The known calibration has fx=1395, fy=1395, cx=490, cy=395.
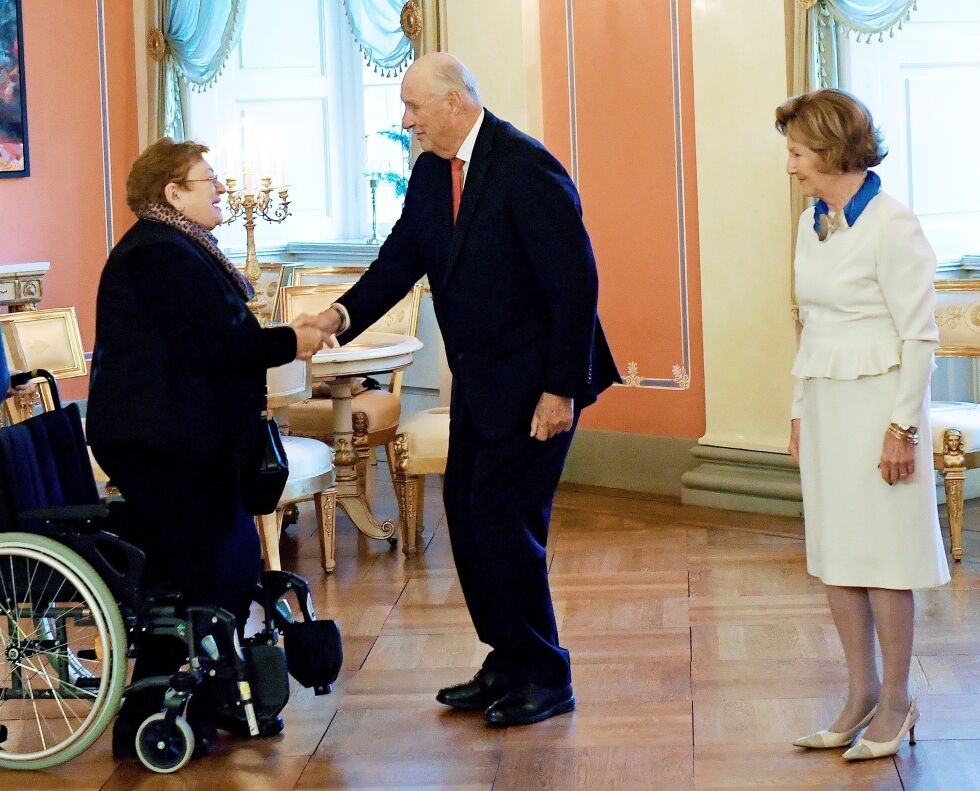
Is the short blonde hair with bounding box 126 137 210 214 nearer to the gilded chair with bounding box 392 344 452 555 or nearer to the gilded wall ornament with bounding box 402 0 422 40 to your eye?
the gilded chair with bounding box 392 344 452 555

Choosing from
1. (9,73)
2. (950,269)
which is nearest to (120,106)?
(9,73)

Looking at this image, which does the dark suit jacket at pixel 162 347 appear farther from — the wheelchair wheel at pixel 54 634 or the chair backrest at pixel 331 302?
the chair backrest at pixel 331 302

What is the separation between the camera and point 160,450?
295cm

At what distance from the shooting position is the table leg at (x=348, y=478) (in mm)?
5035

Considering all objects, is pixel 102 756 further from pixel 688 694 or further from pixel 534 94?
pixel 534 94

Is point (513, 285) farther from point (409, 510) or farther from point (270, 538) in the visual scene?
point (409, 510)

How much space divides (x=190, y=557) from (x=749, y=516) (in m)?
2.72

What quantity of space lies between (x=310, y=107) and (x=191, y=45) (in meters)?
0.72

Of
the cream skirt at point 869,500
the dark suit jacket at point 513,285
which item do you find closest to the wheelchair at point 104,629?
the dark suit jacket at point 513,285

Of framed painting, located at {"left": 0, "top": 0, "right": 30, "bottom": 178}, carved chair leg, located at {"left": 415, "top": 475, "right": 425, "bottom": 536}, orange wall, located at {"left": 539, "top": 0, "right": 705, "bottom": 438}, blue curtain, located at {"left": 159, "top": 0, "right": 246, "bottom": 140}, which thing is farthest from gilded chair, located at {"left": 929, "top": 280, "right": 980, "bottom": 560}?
framed painting, located at {"left": 0, "top": 0, "right": 30, "bottom": 178}

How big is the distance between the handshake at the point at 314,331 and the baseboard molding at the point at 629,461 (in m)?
2.63

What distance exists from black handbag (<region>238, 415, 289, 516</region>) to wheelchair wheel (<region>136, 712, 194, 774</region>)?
0.50m

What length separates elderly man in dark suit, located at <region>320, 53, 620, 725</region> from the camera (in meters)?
3.02

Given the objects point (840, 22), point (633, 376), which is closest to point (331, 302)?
point (633, 376)
